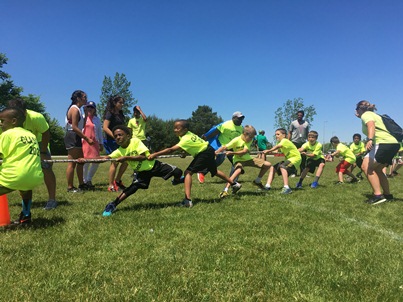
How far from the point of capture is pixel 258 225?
426 centimetres

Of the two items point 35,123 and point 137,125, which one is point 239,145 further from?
point 35,123

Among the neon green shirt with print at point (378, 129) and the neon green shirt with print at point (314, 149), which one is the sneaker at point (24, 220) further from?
the neon green shirt with print at point (314, 149)

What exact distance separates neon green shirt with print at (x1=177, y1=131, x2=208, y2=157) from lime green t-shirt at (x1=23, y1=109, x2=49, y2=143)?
2460mm

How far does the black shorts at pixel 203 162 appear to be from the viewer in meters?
5.85

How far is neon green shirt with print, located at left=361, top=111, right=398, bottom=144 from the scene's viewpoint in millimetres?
6250

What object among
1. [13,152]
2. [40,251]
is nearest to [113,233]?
[40,251]

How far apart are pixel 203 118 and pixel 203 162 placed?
8755 cm

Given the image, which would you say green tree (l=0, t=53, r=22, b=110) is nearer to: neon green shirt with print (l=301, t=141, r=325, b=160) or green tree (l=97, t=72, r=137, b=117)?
green tree (l=97, t=72, r=137, b=117)

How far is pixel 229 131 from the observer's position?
28.5ft

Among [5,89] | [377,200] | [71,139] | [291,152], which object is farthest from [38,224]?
[5,89]

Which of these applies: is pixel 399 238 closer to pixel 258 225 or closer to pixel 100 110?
pixel 258 225

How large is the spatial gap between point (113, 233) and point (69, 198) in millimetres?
3065

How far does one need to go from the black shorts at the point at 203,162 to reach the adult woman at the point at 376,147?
332cm

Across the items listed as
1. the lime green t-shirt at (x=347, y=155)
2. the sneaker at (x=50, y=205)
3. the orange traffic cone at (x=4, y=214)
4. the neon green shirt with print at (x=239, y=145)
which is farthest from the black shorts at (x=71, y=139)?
the lime green t-shirt at (x=347, y=155)
